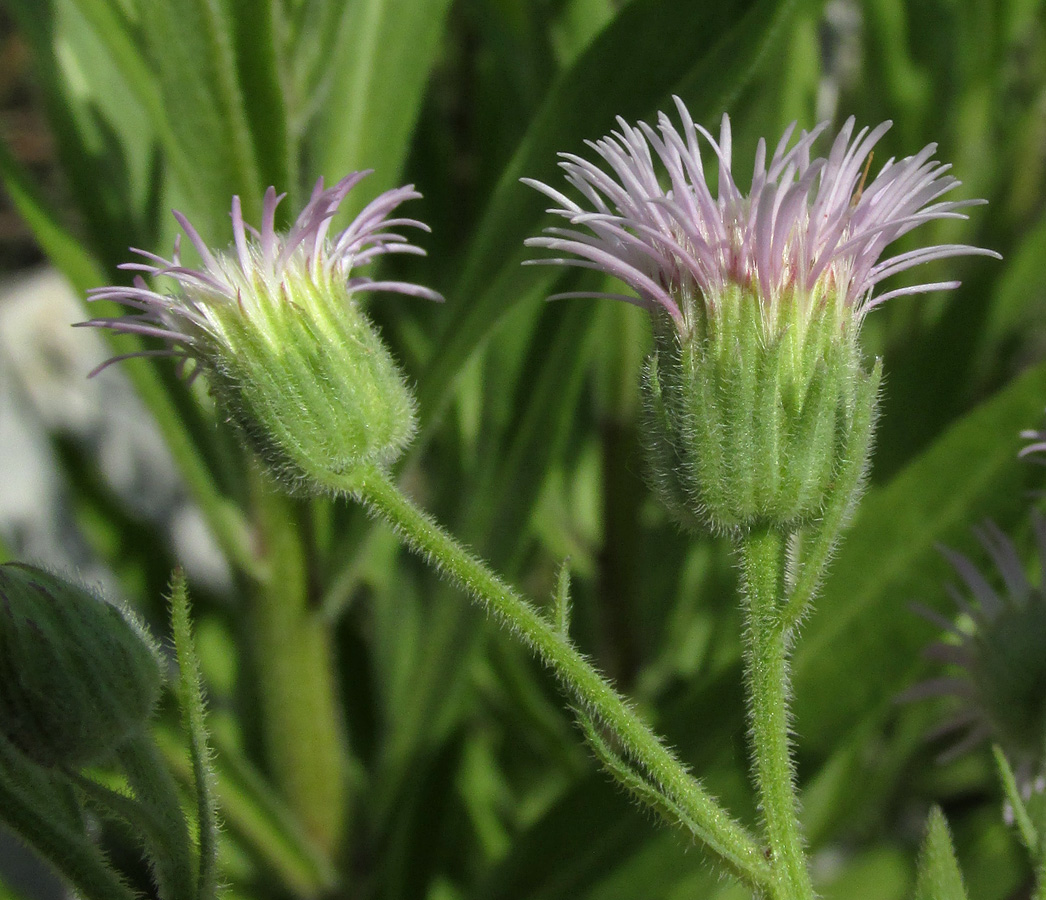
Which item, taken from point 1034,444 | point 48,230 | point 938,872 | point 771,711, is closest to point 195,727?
point 771,711

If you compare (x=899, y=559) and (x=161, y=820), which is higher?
(x=161, y=820)

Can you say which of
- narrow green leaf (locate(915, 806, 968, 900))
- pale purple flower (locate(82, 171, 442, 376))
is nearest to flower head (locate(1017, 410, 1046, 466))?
narrow green leaf (locate(915, 806, 968, 900))

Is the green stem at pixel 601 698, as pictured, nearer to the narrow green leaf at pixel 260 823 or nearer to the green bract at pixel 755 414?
the green bract at pixel 755 414

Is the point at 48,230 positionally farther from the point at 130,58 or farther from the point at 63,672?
the point at 63,672

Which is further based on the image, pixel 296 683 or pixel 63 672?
pixel 296 683

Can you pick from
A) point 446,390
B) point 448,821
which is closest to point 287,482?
point 446,390

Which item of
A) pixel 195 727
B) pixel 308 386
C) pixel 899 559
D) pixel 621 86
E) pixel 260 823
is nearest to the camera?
pixel 195 727

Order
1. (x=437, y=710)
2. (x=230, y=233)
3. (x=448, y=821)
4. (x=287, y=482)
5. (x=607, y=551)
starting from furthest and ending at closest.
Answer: (x=607, y=551), (x=448, y=821), (x=437, y=710), (x=230, y=233), (x=287, y=482)

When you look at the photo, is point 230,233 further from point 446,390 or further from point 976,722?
point 976,722
